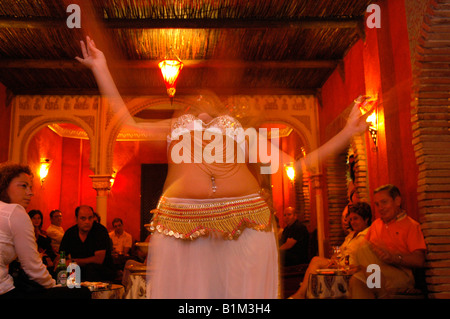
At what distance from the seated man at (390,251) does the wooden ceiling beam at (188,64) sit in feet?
13.3

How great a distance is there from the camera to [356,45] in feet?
22.6

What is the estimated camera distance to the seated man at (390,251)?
3633 mm

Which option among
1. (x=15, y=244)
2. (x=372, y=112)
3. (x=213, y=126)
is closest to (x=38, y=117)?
(x=372, y=112)

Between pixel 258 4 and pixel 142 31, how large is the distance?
192 cm

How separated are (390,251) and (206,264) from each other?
2203mm

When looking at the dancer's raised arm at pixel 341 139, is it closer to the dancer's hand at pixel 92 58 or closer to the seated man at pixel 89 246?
the dancer's hand at pixel 92 58

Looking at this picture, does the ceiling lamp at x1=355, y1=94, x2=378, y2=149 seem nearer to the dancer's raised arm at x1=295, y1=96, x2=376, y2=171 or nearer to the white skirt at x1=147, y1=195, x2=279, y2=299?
the dancer's raised arm at x1=295, y1=96, x2=376, y2=171

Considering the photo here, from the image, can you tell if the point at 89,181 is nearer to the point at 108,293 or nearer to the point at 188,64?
the point at 188,64

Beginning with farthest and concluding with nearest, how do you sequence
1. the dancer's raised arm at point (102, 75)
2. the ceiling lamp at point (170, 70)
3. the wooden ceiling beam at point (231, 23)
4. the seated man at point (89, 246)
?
the wooden ceiling beam at point (231, 23)
the ceiling lamp at point (170, 70)
the seated man at point (89, 246)
the dancer's raised arm at point (102, 75)

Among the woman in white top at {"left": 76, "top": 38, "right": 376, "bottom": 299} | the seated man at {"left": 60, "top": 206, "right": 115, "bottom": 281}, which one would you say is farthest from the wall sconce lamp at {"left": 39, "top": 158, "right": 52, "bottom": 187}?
the woman in white top at {"left": 76, "top": 38, "right": 376, "bottom": 299}

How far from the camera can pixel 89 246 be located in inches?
189

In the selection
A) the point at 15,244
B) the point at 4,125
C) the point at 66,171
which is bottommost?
the point at 15,244

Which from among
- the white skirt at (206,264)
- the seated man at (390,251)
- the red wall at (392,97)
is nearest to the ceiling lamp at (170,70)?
the red wall at (392,97)

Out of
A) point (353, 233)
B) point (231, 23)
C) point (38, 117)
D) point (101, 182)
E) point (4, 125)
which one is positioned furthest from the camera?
point (38, 117)
